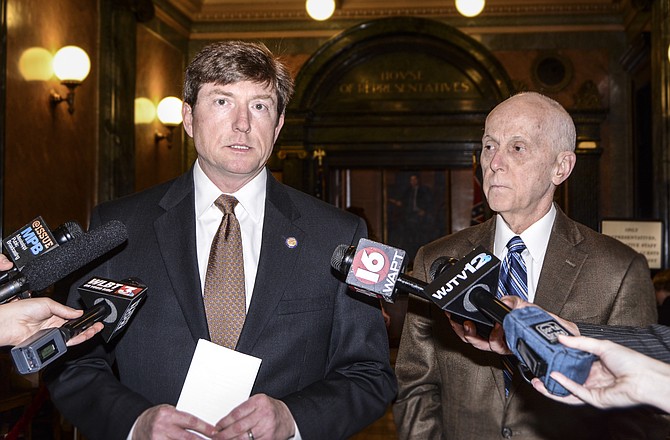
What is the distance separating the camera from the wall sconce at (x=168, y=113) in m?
9.31

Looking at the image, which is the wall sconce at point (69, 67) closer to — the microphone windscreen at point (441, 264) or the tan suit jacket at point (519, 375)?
the tan suit jacket at point (519, 375)

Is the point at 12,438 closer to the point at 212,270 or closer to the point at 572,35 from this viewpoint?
the point at 212,270

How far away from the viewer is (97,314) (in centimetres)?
168

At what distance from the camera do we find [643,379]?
55.3 inches

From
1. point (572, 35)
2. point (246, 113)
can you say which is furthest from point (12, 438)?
point (572, 35)

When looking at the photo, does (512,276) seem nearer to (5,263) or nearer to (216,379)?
(216,379)

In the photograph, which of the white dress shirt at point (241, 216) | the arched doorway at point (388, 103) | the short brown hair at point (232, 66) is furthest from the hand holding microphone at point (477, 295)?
the arched doorway at point (388, 103)

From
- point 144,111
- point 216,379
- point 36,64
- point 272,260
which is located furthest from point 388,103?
point 216,379

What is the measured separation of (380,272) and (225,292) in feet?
1.90

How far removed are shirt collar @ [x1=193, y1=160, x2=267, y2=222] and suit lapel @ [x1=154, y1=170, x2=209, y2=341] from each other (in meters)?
0.02

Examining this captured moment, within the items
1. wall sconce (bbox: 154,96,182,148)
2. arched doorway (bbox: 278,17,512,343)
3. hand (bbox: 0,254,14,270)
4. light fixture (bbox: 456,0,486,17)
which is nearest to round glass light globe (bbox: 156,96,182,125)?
wall sconce (bbox: 154,96,182,148)

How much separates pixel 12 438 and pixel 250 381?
1921 mm

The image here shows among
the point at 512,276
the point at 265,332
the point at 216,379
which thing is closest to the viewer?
the point at 216,379

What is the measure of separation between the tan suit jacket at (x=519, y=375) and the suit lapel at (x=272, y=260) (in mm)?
530
